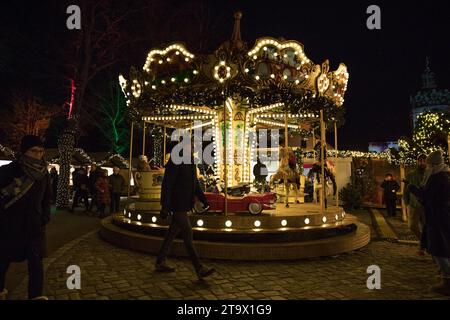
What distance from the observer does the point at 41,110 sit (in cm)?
2258

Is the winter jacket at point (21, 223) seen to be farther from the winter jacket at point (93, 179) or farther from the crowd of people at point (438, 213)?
the winter jacket at point (93, 179)

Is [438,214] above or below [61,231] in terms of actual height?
above

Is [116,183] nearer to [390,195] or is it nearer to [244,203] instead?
[244,203]

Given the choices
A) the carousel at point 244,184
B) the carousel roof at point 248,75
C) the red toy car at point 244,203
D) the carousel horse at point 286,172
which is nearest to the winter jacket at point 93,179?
the carousel at point 244,184

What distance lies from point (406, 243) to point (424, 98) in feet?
273

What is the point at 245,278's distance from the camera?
4.90 m

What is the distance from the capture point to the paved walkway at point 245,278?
166 inches

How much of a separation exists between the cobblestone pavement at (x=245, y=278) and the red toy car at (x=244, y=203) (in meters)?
1.65

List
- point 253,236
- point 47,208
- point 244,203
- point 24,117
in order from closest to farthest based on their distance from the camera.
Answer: point 47,208, point 253,236, point 244,203, point 24,117

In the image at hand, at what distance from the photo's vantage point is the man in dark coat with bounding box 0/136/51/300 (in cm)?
Answer: 340

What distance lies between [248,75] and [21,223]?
5.54 meters

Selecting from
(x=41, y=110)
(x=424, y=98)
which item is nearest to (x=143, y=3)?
(x=41, y=110)

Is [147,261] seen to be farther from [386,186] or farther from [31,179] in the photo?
[386,186]

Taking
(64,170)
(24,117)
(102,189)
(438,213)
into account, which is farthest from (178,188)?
(24,117)
